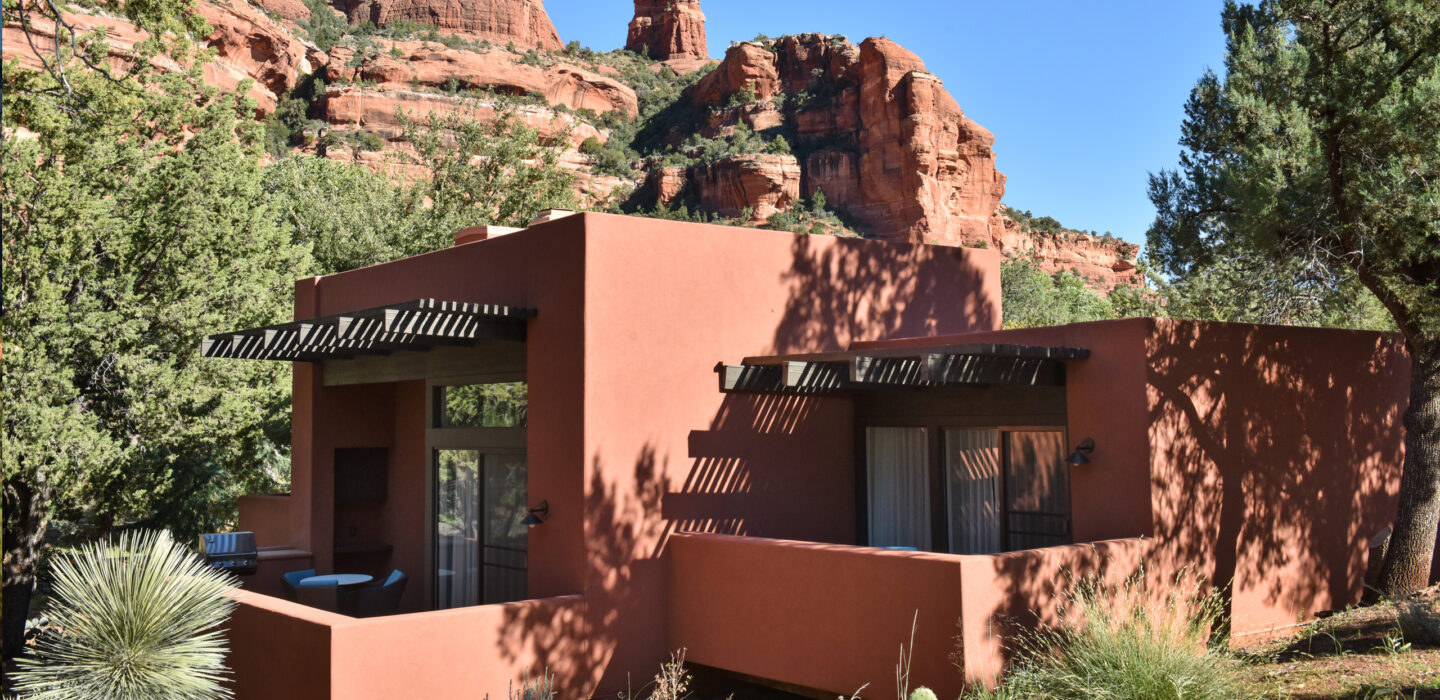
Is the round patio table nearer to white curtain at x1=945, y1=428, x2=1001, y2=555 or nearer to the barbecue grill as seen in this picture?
the barbecue grill

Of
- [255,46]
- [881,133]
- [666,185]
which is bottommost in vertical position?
[666,185]

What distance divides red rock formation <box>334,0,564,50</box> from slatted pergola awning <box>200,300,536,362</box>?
66346 mm

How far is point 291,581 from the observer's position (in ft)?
35.3

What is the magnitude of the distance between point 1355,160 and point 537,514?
7.91 m

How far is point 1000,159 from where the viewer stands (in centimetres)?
6725

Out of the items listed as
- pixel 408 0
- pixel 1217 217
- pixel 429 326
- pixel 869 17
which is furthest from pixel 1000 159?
pixel 429 326

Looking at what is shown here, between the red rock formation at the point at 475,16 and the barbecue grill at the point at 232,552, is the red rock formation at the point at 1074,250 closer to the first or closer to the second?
the red rock formation at the point at 475,16

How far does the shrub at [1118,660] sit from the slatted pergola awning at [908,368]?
1.90 metres

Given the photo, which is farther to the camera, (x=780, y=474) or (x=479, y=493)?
(x=479, y=493)

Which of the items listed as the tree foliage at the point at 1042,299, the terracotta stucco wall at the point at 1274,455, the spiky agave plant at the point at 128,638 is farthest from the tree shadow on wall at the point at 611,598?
the tree foliage at the point at 1042,299

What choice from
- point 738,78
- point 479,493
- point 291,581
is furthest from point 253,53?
point 479,493

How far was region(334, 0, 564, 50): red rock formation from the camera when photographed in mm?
72688

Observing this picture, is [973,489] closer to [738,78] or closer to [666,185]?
[666,185]

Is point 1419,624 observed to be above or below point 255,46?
below
